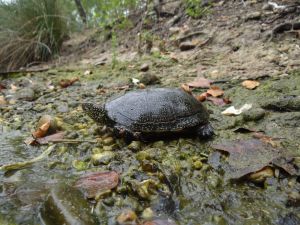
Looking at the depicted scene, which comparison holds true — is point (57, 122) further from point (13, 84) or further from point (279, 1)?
point (279, 1)

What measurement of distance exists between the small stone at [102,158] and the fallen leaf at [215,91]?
1496 millimetres

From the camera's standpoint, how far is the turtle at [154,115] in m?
2.50

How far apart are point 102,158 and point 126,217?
69 centimetres

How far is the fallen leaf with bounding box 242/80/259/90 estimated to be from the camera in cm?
356

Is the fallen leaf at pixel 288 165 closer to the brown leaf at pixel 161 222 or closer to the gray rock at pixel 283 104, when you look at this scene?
the brown leaf at pixel 161 222

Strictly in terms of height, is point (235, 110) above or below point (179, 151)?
below

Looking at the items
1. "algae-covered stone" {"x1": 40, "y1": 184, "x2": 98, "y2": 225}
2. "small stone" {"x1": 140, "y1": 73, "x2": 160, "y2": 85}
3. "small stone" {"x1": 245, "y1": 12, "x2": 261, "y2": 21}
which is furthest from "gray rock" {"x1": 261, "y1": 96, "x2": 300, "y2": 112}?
"small stone" {"x1": 245, "y1": 12, "x2": 261, "y2": 21}

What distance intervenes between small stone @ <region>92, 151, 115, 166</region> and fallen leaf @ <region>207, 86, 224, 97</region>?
150 centimetres

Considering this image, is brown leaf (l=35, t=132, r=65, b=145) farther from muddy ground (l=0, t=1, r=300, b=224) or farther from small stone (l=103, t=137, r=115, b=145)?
small stone (l=103, t=137, r=115, b=145)

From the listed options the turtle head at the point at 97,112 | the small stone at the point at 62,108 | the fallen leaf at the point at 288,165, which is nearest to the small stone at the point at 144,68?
the small stone at the point at 62,108

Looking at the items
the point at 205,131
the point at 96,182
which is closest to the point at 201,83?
the point at 205,131

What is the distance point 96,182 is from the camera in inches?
81.1

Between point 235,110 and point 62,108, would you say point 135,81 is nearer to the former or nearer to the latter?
point 62,108

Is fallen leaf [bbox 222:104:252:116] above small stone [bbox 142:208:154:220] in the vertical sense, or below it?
below
